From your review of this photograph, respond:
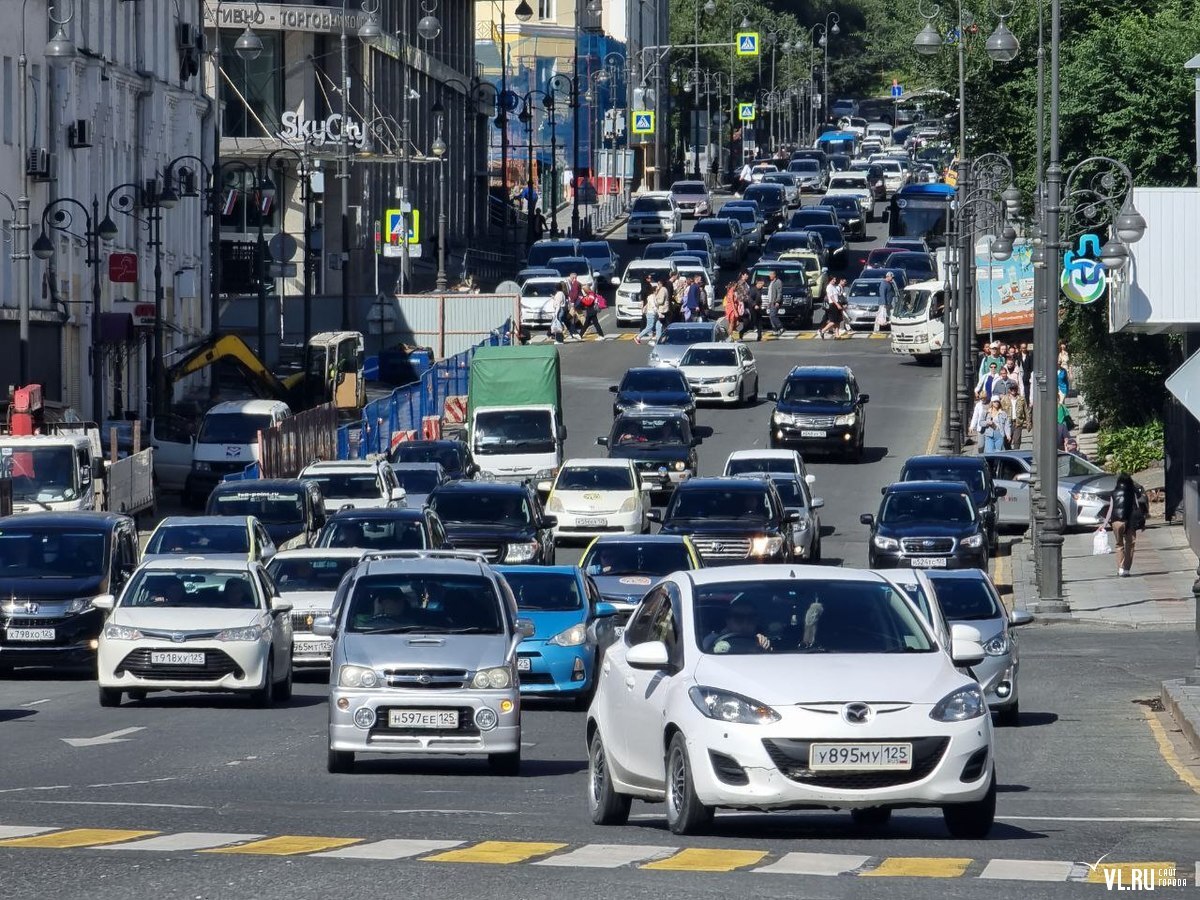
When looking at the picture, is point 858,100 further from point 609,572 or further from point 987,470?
point 609,572

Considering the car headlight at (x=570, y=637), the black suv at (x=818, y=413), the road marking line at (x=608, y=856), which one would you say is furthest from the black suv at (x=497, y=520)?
the road marking line at (x=608, y=856)

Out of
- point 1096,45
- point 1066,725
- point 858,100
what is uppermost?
point 858,100

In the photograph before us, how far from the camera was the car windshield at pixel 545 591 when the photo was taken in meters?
24.4

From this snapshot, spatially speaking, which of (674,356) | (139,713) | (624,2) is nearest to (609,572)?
(139,713)

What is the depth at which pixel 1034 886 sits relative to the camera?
1040 centimetres

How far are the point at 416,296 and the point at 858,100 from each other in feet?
428

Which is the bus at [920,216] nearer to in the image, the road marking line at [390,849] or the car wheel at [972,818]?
the car wheel at [972,818]

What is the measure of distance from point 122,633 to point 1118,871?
1374cm

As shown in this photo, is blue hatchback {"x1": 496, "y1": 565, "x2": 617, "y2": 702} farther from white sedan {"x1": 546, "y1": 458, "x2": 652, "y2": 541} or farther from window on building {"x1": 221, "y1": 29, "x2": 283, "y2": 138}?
window on building {"x1": 221, "y1": 29, "x2": 283, "y2": 138}

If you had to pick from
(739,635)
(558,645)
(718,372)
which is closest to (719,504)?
(558,645)

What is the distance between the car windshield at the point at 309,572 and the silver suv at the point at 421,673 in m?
9.01

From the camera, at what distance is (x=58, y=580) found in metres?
26.2

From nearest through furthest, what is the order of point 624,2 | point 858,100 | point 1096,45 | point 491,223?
point 1096,45
point 491,223
point 624,2
point 858,100

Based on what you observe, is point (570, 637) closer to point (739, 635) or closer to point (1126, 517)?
point (739, 635)
